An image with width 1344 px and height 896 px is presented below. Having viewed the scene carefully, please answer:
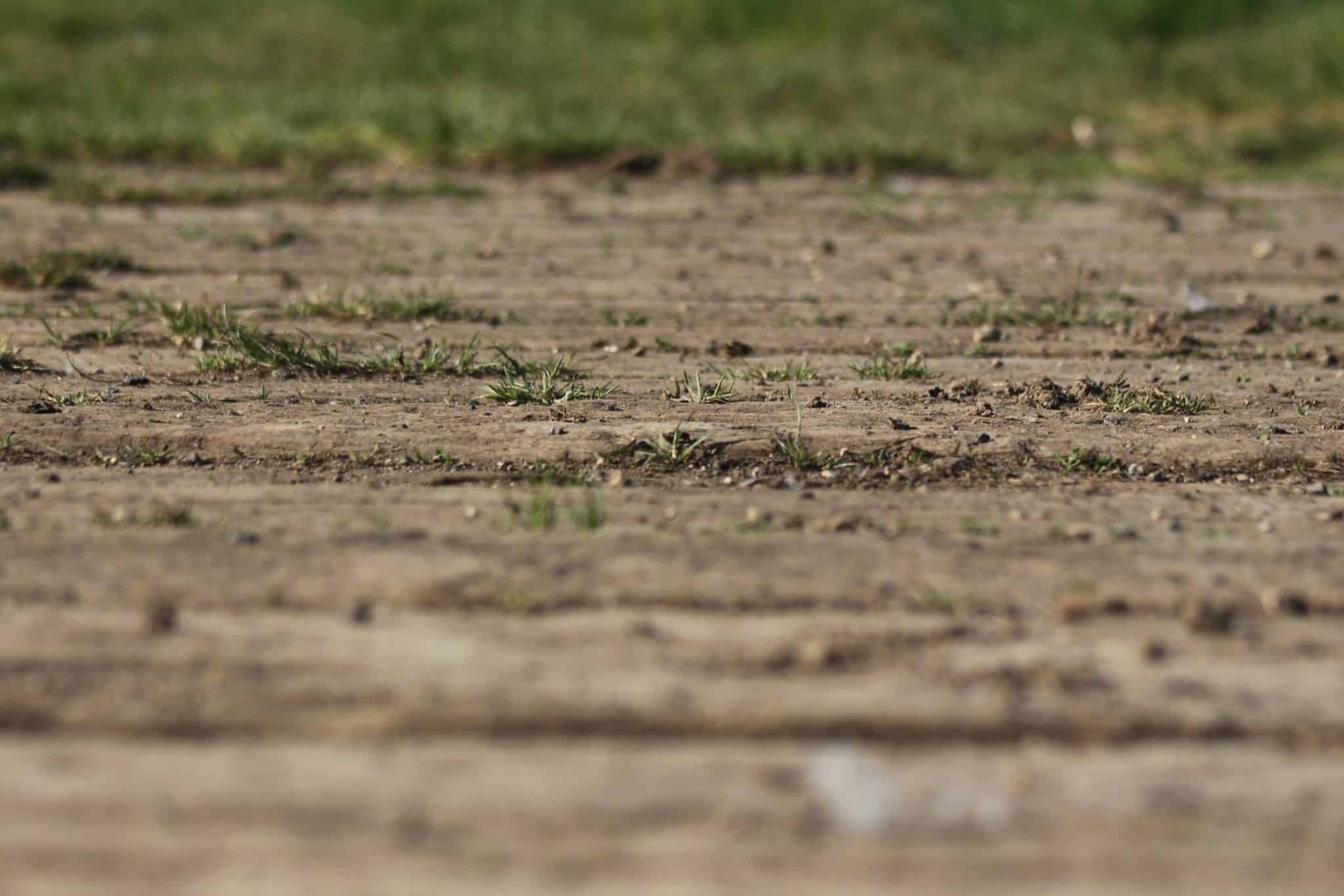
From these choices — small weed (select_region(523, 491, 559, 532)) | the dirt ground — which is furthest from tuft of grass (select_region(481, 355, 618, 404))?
small weed (select_region(523, 491, 559, 532))

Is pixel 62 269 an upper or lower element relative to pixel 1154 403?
upper

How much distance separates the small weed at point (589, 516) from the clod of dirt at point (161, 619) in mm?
811

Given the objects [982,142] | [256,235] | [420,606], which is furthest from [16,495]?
[982,142]

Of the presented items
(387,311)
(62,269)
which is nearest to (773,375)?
(387,311)

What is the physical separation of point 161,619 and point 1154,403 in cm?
260

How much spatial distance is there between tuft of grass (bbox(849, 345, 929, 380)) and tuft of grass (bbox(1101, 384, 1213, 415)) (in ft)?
1.77

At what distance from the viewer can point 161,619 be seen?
231 centimetres

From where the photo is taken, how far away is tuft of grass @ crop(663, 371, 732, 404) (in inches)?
143

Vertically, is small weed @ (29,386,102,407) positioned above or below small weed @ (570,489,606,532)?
above

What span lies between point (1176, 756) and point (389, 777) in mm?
1179

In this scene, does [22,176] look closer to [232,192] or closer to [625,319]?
[232,192]

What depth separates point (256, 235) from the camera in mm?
5535

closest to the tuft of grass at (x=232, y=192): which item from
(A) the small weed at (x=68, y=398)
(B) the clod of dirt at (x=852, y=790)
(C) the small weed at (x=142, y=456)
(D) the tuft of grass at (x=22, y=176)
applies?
(D) the tuft of grass at (x=22, y=176)

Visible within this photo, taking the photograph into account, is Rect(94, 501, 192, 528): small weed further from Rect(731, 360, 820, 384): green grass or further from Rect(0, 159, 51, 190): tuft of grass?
Rect(0, 159, 51, 190): tuft of grass
